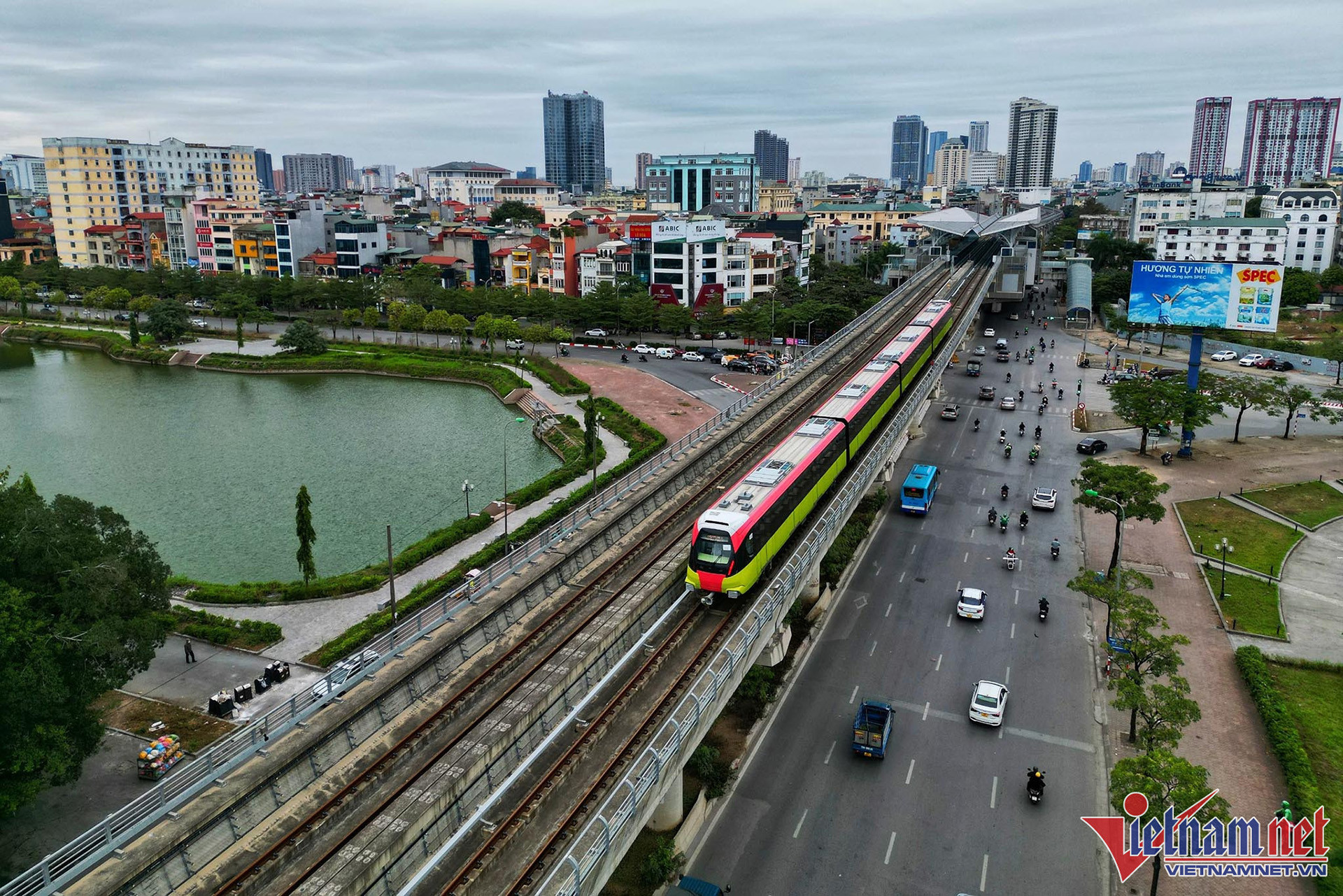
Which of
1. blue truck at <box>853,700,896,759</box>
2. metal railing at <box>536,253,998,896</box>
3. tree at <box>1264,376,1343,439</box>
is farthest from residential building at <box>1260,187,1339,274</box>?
blue truck at <box>853,700,896,759</box>

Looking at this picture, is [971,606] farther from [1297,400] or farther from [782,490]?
[1297,400]

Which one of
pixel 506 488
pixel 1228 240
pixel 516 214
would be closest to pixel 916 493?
pixel 506 488

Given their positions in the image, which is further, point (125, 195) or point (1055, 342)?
point (125, 195)

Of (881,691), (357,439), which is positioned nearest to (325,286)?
(357,439)

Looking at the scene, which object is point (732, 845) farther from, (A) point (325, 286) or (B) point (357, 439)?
(A) point (325, 286)

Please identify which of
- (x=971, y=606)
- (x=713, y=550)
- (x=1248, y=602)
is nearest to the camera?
(x=713, y=550)

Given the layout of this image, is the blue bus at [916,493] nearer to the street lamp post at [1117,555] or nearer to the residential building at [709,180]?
the street lamp post at [1117,555]
